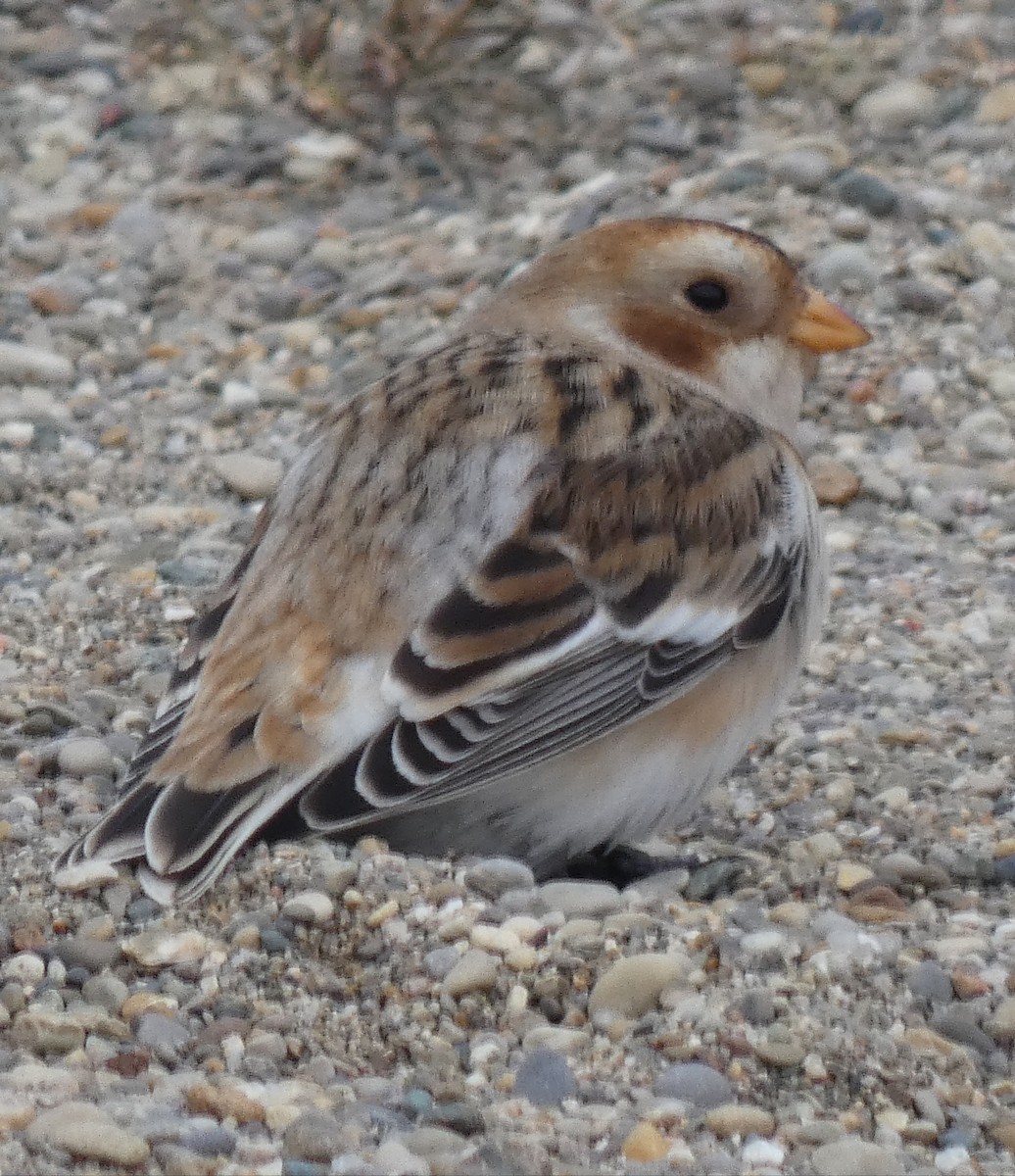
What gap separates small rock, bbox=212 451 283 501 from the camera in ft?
15.8

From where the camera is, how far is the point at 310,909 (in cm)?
302

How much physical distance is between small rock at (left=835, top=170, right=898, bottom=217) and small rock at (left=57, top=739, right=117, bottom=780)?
2.65 metres

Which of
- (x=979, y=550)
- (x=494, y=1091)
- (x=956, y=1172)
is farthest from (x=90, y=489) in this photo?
(x=956, y=1172)

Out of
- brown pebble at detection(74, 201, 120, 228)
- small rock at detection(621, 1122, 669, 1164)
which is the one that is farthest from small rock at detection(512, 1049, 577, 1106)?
brown pebble at detection(74, 201, 120, 228)

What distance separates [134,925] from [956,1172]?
3.55 feet


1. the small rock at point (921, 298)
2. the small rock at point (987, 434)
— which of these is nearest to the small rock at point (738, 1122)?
the small rock at point (987, 434)

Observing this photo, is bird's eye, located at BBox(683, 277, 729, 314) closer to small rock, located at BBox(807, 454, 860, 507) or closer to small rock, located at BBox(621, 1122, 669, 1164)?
small rock, located at BBox(807, 454, 860, 507)

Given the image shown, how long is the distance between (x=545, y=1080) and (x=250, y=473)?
238 cm

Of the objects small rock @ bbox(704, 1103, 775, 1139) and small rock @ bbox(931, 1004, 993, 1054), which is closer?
small rock @ bbox(704, 1103, 775, 1139)

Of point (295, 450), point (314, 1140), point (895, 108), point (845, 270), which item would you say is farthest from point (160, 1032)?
point (895, 108)

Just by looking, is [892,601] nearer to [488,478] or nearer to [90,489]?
[488,478]

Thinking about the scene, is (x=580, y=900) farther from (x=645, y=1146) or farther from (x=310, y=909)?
(x=645, y=1146)

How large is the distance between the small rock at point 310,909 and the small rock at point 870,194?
9.85 ft

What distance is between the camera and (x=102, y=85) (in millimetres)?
6266
